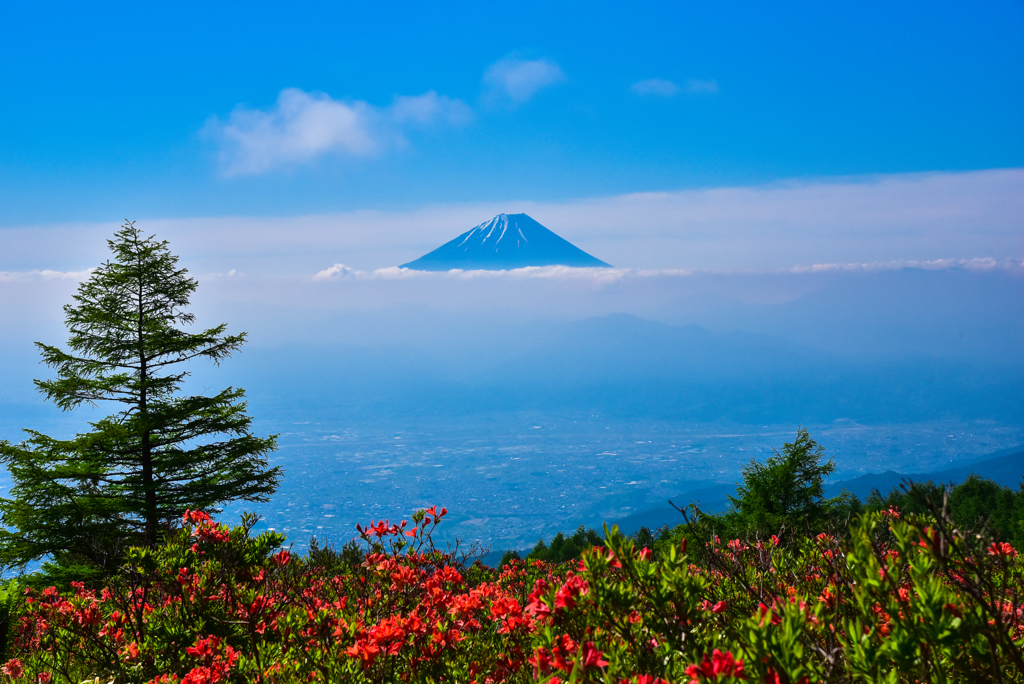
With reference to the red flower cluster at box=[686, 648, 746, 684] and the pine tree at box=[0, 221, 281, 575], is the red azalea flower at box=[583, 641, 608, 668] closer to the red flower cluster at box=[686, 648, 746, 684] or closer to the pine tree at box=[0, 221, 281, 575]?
the red flower cluster at box=[686, 648, 746, 684]

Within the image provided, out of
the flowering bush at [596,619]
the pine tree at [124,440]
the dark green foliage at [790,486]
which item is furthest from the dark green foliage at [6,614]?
the dark green foliage at [790,486]

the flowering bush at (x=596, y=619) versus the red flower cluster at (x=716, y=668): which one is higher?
the red flower cluster at (x=716, y=668)

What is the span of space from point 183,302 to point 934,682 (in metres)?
17.7

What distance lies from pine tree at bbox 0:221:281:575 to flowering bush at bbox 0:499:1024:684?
374 inches

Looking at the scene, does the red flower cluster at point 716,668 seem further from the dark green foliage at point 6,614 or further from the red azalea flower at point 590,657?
the dark green foliage at point 6,614

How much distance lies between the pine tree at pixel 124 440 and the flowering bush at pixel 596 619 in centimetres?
951

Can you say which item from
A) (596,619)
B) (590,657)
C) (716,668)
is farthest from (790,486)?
(716,668)

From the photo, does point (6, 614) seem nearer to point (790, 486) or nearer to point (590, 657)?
point (590, 657)

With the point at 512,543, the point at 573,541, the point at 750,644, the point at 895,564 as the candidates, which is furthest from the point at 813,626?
the point at 512,543

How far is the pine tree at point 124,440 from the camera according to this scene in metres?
13.6

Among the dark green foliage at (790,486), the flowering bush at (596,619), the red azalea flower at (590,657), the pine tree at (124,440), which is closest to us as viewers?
the flowering bush at (596,619)

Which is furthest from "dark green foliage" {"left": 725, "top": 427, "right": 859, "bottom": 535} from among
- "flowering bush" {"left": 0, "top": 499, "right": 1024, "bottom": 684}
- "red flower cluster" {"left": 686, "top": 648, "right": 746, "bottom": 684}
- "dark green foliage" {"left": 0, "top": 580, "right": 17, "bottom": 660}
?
"red flower cluster" {"left": 686, "top": 648, "right": 746, "bottom": 684}

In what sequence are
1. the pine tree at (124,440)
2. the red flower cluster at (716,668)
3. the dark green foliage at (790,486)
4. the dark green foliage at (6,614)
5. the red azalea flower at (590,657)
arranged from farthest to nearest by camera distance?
the dark green foliage at (790,486) < the pine tree at (124,440) < the dark green foliage at (6,614) < the red azalea flower at (590,657) < the red flower cluster at (716,668)

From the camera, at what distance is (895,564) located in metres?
2.01
